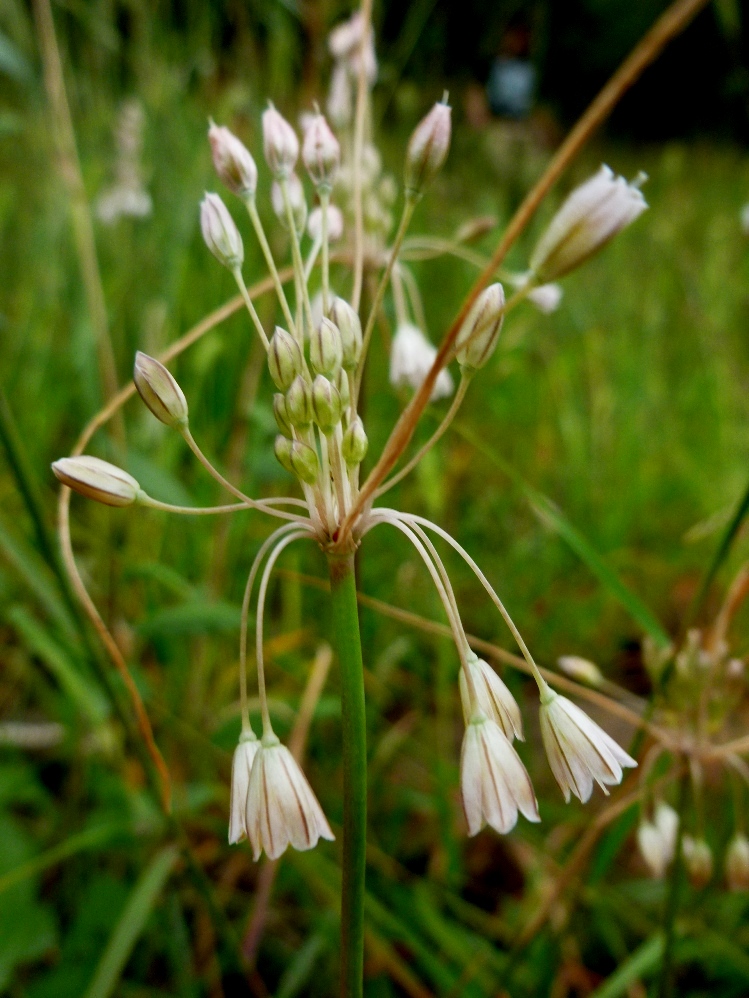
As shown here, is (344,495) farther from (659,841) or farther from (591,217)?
(659,841)

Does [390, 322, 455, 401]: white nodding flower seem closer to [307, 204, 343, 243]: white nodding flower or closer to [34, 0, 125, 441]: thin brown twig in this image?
[307, 204, 343, 243]: white nodding flower

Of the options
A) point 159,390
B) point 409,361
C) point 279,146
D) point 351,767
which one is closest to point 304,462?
point 159,390

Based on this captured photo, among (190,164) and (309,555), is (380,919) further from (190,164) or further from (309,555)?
(190,164)

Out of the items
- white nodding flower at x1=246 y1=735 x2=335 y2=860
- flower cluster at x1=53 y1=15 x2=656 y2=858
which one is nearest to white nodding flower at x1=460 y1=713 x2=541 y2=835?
flower cluster at x1=53 y1=15 x2=656 y2=858

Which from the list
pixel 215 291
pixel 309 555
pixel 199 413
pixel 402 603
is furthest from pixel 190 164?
pixel 402 603

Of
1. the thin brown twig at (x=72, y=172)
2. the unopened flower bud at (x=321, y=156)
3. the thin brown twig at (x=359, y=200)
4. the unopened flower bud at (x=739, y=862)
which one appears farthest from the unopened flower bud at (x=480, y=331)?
the thin brown twig at (x=72, y=172)

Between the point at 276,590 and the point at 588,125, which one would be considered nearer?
the point at 588,125
